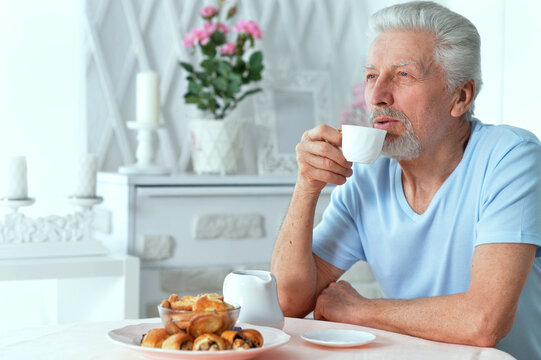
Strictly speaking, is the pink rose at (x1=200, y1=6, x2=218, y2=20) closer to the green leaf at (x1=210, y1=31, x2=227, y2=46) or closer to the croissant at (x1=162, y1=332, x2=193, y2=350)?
the green leaf at (x1=210, y1=31, x2=227, y2=46)

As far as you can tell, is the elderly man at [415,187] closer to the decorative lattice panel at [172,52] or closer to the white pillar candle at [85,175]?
the white pillar candle at [85,175]

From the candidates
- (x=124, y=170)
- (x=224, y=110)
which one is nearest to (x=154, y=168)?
(x=124, y=170)

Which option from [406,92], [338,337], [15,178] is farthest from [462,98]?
[15,178]

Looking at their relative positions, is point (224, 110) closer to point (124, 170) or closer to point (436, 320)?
point (124, 170)

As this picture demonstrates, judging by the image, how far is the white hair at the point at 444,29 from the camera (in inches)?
52.0

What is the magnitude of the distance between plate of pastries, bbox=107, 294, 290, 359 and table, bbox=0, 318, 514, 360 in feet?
0.16

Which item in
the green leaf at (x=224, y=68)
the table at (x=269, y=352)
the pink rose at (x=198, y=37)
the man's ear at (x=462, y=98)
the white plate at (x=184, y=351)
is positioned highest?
the pink rose at (x=198, y=37)

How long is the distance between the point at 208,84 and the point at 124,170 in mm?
386

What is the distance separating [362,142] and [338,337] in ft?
0.97

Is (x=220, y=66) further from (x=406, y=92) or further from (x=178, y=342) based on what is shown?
(x=178, y=342)

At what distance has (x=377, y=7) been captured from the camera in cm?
265

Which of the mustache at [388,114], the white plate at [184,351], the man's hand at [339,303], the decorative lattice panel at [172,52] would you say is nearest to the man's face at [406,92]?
the mustache at [388,114]

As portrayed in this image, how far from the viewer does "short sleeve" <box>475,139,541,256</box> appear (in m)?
1.14

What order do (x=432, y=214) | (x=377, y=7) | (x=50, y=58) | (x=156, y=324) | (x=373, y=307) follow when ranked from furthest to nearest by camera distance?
(x=377, y=7) → (x=50, y=58) → (x=432, y=214) → (x=373, y=307) → (x=156, y=324)
